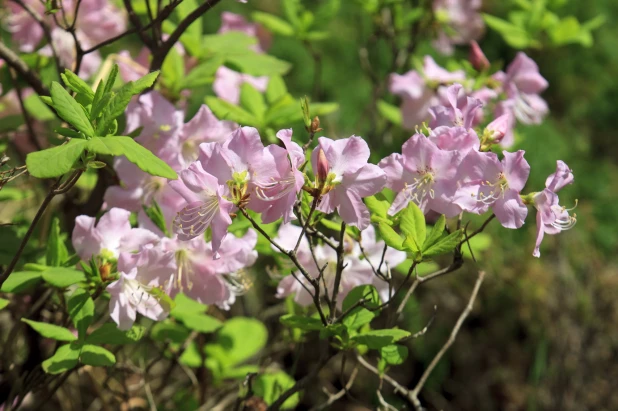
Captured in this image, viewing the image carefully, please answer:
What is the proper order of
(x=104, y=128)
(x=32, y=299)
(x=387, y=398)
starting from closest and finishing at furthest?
(x=104, y=128) → (x=32, y=299) → (x=387, y=398)

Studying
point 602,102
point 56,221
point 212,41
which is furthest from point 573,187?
point 56,221

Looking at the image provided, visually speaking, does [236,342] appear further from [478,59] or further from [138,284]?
[478,59]

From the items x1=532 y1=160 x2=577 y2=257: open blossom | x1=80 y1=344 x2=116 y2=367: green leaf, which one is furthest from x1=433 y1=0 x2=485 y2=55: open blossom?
x1=80 y1=344 x2=116 y2=367: green leaf

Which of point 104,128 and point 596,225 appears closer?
point 104,128

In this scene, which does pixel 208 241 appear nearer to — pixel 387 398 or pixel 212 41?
pixel 212 41

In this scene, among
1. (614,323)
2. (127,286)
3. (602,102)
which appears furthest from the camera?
(602,102)

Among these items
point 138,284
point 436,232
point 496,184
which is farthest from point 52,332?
point 496,184

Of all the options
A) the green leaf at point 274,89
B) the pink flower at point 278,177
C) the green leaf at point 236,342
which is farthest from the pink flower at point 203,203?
the green leaf at point 236,342
